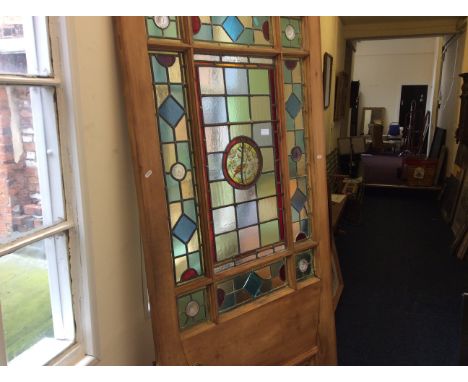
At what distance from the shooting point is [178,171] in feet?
4.33

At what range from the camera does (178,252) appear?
1.36 metres

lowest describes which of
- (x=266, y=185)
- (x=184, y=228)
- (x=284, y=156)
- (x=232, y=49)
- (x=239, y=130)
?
(x=184, y=228)

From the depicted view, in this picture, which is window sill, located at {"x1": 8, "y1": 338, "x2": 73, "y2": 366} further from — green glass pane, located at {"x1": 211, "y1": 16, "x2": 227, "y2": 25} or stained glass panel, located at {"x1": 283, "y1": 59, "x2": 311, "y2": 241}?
green glass pane, located at {"x1": 211, "y1": 16, "x2": 227, "y2": 25}

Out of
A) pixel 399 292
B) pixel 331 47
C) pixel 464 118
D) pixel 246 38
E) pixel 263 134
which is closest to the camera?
pixel 246 38

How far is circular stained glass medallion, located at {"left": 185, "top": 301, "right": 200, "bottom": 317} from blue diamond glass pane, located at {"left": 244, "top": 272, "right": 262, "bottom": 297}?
0.22 meters

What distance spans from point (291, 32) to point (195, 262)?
3.11 feet

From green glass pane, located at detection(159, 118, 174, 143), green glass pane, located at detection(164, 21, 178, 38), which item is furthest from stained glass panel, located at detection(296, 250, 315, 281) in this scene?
green glass pane, located at detection(164, 21, 178, 38)

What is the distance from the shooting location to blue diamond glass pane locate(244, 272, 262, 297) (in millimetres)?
1568

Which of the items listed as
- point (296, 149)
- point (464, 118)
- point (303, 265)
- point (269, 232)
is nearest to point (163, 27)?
point (296, 149)

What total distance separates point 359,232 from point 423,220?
934 millimetres

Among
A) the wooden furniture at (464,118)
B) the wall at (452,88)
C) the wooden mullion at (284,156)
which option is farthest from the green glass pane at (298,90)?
the wall at (452,88)

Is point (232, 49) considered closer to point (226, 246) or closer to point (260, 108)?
point (260, 108)

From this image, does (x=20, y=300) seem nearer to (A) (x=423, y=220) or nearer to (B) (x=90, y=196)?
(B) (x=90, y=196)

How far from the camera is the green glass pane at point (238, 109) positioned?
57.0 inches
